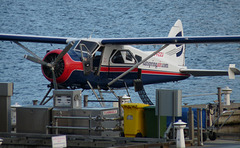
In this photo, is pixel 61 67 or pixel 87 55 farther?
pixel 87 55

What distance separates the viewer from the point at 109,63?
72.1 feet

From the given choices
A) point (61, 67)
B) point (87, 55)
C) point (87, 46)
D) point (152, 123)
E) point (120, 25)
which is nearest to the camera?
point (152, 123)

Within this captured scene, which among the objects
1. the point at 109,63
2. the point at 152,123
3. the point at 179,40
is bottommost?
the point at 152,123

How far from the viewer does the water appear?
77.4 meters

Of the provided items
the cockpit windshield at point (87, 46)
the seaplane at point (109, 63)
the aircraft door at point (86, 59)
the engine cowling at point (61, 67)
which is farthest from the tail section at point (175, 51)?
the engine cowling at point (61, 67)

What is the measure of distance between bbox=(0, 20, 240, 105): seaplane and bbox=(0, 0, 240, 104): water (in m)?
42.6

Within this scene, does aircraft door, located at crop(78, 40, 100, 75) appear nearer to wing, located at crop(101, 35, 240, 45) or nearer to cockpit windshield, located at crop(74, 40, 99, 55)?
cockpit windshield, located at crop(74, 40, 99, 55)

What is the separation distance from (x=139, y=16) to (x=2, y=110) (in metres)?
104

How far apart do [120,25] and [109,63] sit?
299ft

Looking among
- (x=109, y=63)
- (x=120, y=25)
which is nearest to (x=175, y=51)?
(x=109, y=63)

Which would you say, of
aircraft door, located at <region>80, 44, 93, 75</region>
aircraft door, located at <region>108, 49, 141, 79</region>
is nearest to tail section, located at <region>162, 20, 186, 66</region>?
aircraft door, located at <region>108, 49, 141, 79</region>

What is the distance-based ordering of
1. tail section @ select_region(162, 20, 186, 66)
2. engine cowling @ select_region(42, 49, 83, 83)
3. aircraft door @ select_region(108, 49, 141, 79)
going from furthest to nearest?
tail section @ select_region(162, 20, 186, 66)
aircraft door @ select_region(108, 49, 141, 79)
engine cowling @ select_region(42, 49, 83, 83)

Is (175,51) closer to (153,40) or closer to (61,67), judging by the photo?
(153,40)

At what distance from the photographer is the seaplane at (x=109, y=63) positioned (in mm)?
19953
